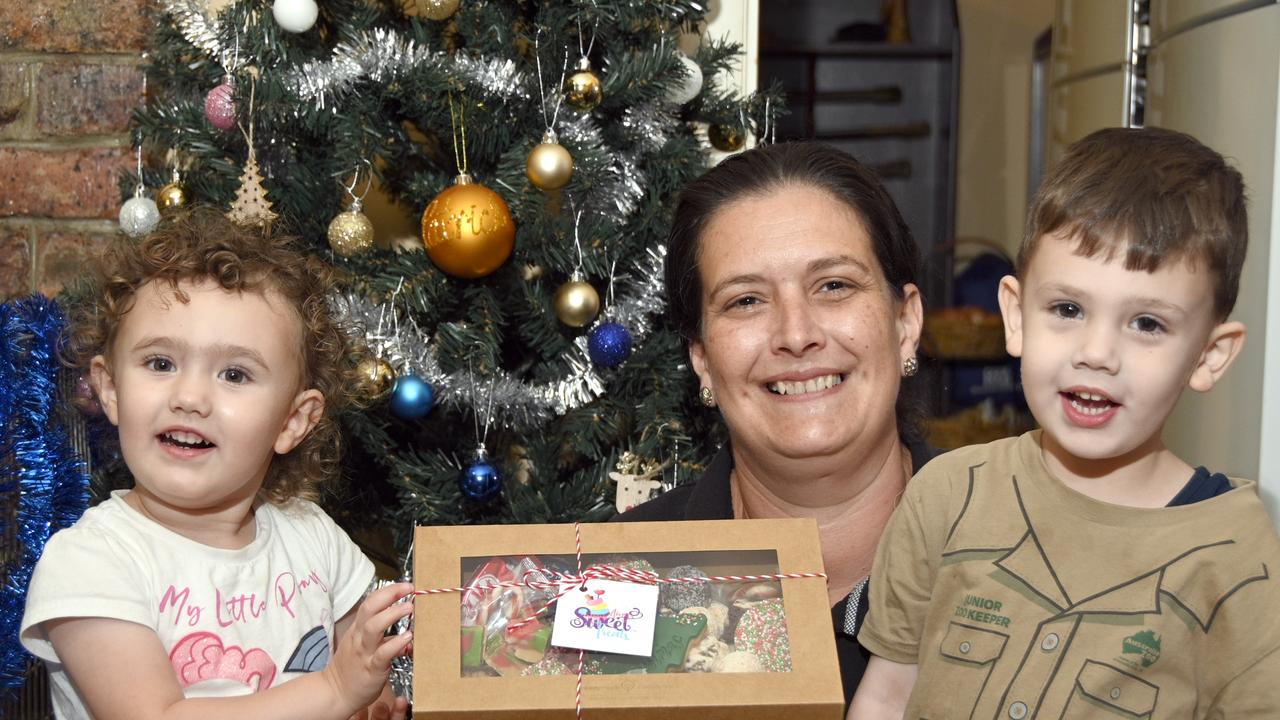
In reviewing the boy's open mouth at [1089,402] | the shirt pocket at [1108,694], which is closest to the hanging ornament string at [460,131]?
the boy's open mouth at [1089,402]

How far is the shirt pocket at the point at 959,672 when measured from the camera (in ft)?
4.26

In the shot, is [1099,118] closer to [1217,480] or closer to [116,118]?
[1217,480]

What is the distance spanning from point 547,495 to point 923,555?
1.06 metres

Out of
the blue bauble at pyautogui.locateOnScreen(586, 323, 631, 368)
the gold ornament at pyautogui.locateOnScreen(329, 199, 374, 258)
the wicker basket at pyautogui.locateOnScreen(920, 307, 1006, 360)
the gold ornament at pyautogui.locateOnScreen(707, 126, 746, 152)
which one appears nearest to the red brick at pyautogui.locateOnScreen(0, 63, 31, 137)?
the gold ornament at pyautogui.locateOnScreen(329, 199, 374, 258)

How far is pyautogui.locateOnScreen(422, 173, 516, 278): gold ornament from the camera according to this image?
2082 millimetres

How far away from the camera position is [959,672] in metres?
1.32

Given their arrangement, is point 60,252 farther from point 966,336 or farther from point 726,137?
point 966,336

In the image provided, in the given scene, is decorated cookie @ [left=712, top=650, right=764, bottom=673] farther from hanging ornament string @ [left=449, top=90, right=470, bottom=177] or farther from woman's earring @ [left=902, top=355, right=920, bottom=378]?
hanging ornament string @ [left=449, top=90, right=470, bottom=177]

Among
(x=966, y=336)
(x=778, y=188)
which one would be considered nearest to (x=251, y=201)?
(x=778, y=188)

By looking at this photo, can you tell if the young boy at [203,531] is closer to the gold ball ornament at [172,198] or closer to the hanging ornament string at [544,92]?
the gold ball ornament at [172,198]

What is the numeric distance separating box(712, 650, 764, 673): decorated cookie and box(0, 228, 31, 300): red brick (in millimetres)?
1749

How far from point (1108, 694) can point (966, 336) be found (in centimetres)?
217

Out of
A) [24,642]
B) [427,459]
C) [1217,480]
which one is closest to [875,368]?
[1217,480]

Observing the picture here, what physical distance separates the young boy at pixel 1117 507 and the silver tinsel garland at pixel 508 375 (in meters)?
0.98
